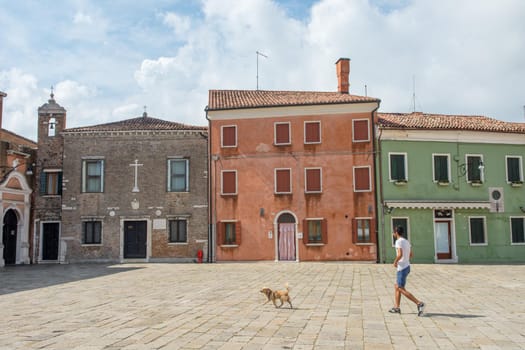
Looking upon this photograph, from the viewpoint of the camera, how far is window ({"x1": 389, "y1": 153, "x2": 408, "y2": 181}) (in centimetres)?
2695

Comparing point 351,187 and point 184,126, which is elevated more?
point 184,126

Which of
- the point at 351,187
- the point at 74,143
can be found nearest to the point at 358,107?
the point at 351,187

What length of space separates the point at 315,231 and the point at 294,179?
3.02 meters

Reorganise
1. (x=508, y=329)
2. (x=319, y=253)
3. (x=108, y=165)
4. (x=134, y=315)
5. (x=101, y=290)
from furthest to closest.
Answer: (x=108, y=165)
(x=319, y=253)
(x=101, y=290)
(x=134, y=315)
(x=508, y=329)

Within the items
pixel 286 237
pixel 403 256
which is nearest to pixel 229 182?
pixel 286 237

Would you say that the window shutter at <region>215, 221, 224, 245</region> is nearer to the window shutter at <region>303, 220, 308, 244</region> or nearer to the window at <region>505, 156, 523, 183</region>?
the window shutter at <region>303, 220, 308, 244</region>

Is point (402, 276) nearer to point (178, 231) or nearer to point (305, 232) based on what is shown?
point (305, 232)

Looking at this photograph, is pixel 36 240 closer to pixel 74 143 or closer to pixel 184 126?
pixel 74 143

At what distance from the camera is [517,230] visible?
Result: 27.4 m

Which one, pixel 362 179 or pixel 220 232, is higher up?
pixel 362 179

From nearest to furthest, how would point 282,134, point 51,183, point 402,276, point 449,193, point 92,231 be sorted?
point 402,276 → point 449,193 → point 282,134 → point 92,231 → point 51,183

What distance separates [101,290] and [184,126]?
15.6 meters

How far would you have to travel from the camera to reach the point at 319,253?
26.8 meters

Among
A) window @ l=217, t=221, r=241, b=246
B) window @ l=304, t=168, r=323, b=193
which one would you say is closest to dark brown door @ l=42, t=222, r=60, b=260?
window @ l=217, t=221, r=241, b=246
